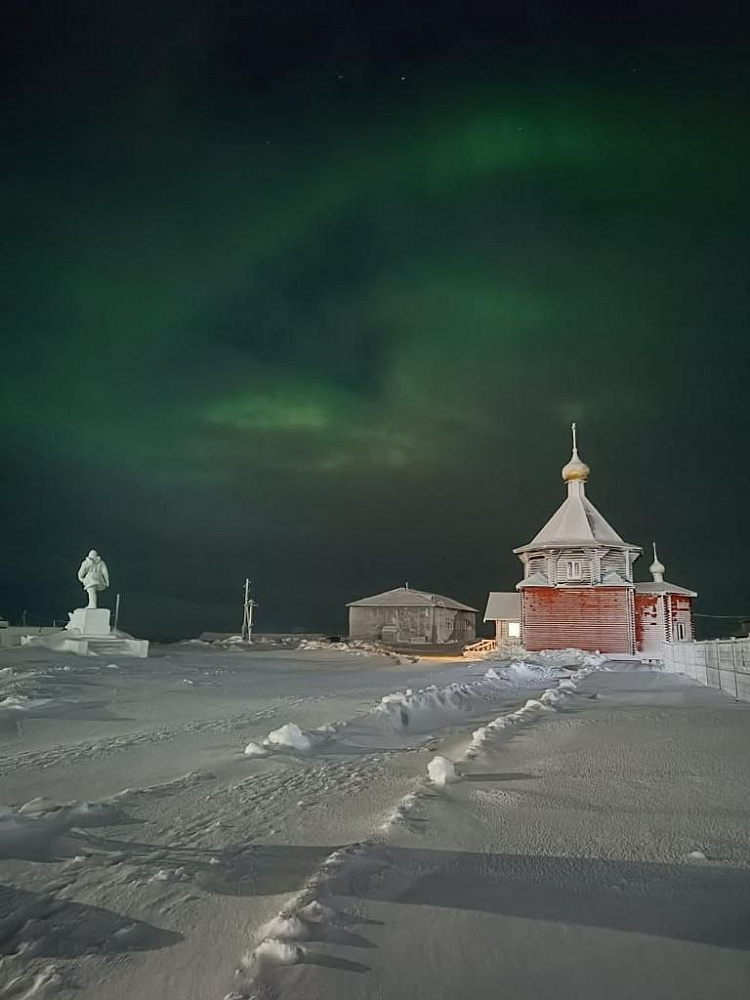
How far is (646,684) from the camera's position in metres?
18.6

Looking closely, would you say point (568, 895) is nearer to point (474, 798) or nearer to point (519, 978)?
point (519, 978)

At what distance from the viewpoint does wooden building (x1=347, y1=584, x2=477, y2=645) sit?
59750 millimetres

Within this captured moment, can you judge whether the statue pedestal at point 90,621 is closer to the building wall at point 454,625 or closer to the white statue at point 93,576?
the white statue at point 93,576

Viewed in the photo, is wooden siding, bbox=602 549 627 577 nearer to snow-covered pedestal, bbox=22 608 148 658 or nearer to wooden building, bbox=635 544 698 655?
wooden building, bbox=635 544 698 655

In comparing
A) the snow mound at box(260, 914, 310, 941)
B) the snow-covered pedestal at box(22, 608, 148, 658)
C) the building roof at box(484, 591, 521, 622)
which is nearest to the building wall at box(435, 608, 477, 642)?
the building roof at box(484, 591, 521, 622)

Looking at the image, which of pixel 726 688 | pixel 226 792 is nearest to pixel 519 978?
pixel 226 792

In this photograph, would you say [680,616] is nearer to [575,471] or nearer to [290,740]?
[575,471]

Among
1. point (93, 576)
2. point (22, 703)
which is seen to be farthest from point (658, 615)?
point (22, 703)

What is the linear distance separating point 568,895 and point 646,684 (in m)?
17.0

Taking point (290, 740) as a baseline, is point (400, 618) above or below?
above

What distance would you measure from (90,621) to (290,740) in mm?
21446

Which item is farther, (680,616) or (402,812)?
(680,616)

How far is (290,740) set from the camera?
7.39 m

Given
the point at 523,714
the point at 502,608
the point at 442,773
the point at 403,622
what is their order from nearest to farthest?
the point at 442,773 → the point at 523,714 → the point at 502,608 → the point at 403,622
